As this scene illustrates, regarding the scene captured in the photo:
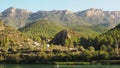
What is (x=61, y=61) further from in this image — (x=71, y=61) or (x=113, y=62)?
(x=113, y=62)

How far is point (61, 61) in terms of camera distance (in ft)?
629

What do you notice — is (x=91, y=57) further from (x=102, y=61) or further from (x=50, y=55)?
(x=50, y=55)

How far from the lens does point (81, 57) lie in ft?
631

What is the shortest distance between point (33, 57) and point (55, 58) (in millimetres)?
14828

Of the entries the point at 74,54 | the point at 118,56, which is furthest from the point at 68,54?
the point at 118,56

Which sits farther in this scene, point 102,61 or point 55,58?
point 55,58

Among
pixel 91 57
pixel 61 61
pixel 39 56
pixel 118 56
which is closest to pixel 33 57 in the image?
pixel 39 56

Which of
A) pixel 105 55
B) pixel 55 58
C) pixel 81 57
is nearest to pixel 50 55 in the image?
pixel 55 58

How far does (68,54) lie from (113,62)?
3397 centimetres

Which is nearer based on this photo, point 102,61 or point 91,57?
point 102,61

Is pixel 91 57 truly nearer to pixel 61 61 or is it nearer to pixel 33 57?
pixel 61 61

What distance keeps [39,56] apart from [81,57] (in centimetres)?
2755

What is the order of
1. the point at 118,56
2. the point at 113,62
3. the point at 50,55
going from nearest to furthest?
the point at 113,62
the point at 118,56
the point at 50,55

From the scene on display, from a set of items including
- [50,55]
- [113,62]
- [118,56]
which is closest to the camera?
[113,62]
